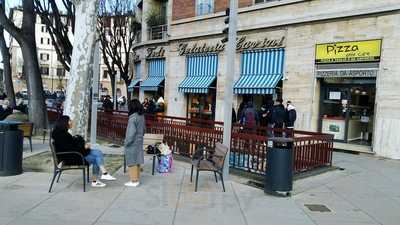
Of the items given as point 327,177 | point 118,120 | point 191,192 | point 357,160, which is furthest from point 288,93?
point 191,192

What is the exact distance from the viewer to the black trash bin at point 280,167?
824 cm

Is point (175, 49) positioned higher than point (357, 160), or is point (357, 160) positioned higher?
point (175, 49)

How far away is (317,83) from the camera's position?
17.2 m

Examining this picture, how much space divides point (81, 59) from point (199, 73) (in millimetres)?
13075

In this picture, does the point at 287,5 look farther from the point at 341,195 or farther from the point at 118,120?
Result: the point at 341,195

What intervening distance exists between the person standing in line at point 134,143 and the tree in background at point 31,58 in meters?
10.5

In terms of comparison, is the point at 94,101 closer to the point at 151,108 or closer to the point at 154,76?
the point at 151,108

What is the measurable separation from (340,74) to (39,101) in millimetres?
10931

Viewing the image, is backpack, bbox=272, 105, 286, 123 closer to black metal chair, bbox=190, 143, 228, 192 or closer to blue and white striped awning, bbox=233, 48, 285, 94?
blue and white striped awning, bbox=233, 48, 285, 94

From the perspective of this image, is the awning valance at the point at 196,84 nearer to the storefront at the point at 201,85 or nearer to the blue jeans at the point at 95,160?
the storefront at the point at 201,85

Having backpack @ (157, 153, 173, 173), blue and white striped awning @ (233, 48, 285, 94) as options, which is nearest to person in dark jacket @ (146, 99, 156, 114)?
blue and white striped awning @ (233, 48, 285, 94)

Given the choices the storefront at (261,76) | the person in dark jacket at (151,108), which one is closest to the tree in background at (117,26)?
the person in dark jacket at (151,108)

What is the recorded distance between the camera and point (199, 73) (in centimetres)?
2330

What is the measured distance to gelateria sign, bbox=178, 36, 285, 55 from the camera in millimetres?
18969
